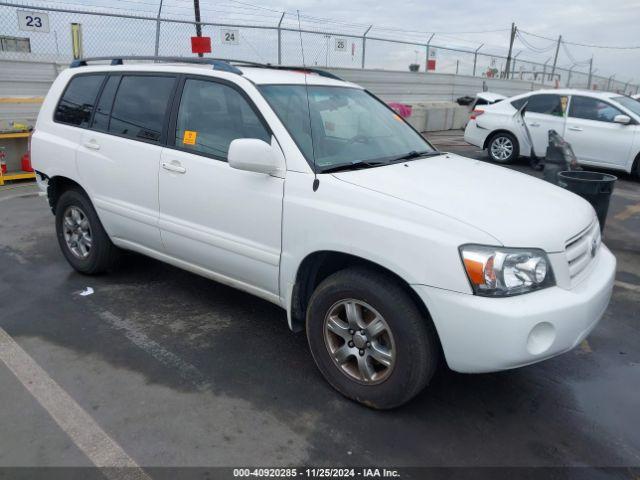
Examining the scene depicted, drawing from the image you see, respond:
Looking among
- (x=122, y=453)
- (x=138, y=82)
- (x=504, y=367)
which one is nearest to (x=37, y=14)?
(x=138, y=82)

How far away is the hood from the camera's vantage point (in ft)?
8.77

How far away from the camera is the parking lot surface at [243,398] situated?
2.68 meters

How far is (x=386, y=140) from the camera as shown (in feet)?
12.4

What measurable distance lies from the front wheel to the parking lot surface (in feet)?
24.2

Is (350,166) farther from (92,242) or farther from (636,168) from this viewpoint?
(636,168)

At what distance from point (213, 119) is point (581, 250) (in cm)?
244

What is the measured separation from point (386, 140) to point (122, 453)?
2540 mm

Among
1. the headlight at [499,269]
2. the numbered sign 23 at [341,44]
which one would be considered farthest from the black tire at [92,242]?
the numbered sign 23 at [341,44]

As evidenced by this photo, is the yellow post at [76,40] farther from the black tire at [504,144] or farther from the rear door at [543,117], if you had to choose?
the rear door at [543,117]

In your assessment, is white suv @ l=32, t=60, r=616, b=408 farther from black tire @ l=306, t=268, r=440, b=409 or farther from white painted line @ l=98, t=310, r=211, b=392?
white painted line @ l=98, t=310, r=211, b=392

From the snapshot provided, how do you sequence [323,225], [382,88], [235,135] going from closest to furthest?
[323,225], [235,135], [382,88]

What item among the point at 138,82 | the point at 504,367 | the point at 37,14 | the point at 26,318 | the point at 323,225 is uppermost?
the point at 37,14

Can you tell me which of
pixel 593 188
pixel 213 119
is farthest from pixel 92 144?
pixel 593 188

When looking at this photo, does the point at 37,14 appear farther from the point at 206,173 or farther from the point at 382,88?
the point at 382,88
